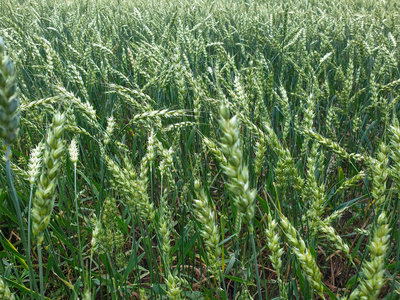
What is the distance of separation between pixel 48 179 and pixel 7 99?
0.53ft

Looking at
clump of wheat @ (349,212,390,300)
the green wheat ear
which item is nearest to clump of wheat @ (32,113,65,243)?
the green wheat ear

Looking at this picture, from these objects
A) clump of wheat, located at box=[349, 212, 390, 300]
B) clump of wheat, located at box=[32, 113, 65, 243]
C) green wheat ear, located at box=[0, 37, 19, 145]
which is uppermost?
green wheat ear, located at box=[0, 37, 19, 145]

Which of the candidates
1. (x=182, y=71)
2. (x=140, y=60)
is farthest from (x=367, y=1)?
(x=182, y=71)

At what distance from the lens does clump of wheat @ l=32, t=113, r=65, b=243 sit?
25.0 inches

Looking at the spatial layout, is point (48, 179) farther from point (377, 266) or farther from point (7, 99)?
point (377, 266)

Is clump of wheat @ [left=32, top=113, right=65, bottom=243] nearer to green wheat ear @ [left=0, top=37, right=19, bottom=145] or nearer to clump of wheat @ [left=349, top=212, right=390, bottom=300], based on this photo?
green wheat ear @ [left=0, top=37, right=19, bottom=145]

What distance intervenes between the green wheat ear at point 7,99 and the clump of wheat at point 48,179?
0.22ft

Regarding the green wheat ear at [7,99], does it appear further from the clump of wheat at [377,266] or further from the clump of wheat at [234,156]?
the clump of wheat at [377,266]

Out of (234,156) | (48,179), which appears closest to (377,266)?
(234,156)

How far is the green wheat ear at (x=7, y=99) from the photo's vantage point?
0.55 metres

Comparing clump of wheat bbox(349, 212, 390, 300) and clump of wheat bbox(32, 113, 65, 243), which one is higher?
clump of wheat bbox(32, 113, 65, 243)

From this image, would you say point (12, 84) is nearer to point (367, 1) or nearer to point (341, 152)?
point (341, 152)

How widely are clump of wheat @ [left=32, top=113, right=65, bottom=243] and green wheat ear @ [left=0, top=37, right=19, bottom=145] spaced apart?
2.6 inches

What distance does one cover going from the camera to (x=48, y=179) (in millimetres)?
640
